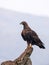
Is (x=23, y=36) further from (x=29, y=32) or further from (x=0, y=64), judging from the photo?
(x=0, y=64)

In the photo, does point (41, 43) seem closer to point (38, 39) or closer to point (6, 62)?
point (38, 39)

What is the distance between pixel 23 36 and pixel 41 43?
3.49 ft

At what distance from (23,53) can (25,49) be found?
10.0 inches

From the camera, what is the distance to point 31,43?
1848 centimetres

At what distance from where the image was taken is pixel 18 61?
59.9ft

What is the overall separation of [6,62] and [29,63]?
1282 mm

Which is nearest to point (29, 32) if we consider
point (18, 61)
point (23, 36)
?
point (23, 36)

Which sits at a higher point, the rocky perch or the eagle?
the eagle

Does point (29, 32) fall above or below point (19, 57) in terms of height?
above

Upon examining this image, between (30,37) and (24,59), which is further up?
(30,37)

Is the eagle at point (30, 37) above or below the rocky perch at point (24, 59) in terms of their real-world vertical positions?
above

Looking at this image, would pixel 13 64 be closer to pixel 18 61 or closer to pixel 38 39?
pixel 18 61

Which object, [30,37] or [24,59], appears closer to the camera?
[24,59]

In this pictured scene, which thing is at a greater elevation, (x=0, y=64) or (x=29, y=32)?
(x=29, y=32)
